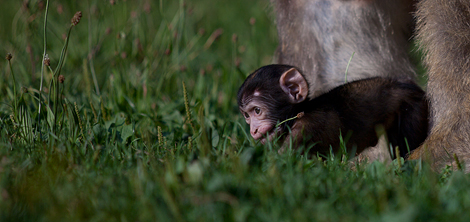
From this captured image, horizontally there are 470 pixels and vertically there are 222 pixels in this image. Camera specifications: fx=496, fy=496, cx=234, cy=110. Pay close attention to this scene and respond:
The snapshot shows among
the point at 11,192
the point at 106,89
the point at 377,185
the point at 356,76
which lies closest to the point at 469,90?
the point at 377,185

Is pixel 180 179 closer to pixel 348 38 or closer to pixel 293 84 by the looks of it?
pixel 293 84

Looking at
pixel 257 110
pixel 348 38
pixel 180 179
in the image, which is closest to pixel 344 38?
pixel 348 38

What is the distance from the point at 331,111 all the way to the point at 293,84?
0.90 feet

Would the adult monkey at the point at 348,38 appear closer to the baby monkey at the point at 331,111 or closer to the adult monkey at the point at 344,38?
the adult monkey at the point at 344,38

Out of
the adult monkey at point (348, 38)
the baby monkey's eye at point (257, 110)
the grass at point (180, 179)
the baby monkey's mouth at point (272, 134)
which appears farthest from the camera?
the adult monkey at point (348, 38)

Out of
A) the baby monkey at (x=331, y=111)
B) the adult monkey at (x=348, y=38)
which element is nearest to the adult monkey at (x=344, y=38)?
the adult monkey at (x=348, y=38)

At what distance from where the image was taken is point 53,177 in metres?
2.03

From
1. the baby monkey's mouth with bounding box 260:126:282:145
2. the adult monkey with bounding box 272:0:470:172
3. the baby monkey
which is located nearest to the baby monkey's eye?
the baby monkey

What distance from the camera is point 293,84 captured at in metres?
2.93

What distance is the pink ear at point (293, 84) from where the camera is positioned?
2.90 m

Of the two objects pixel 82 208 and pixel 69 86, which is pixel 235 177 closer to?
pixel 82 208

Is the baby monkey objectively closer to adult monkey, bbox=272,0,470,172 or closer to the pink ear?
the pink ear

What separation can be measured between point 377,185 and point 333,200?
0.96 feet

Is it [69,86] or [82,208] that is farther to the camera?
[69,86]
